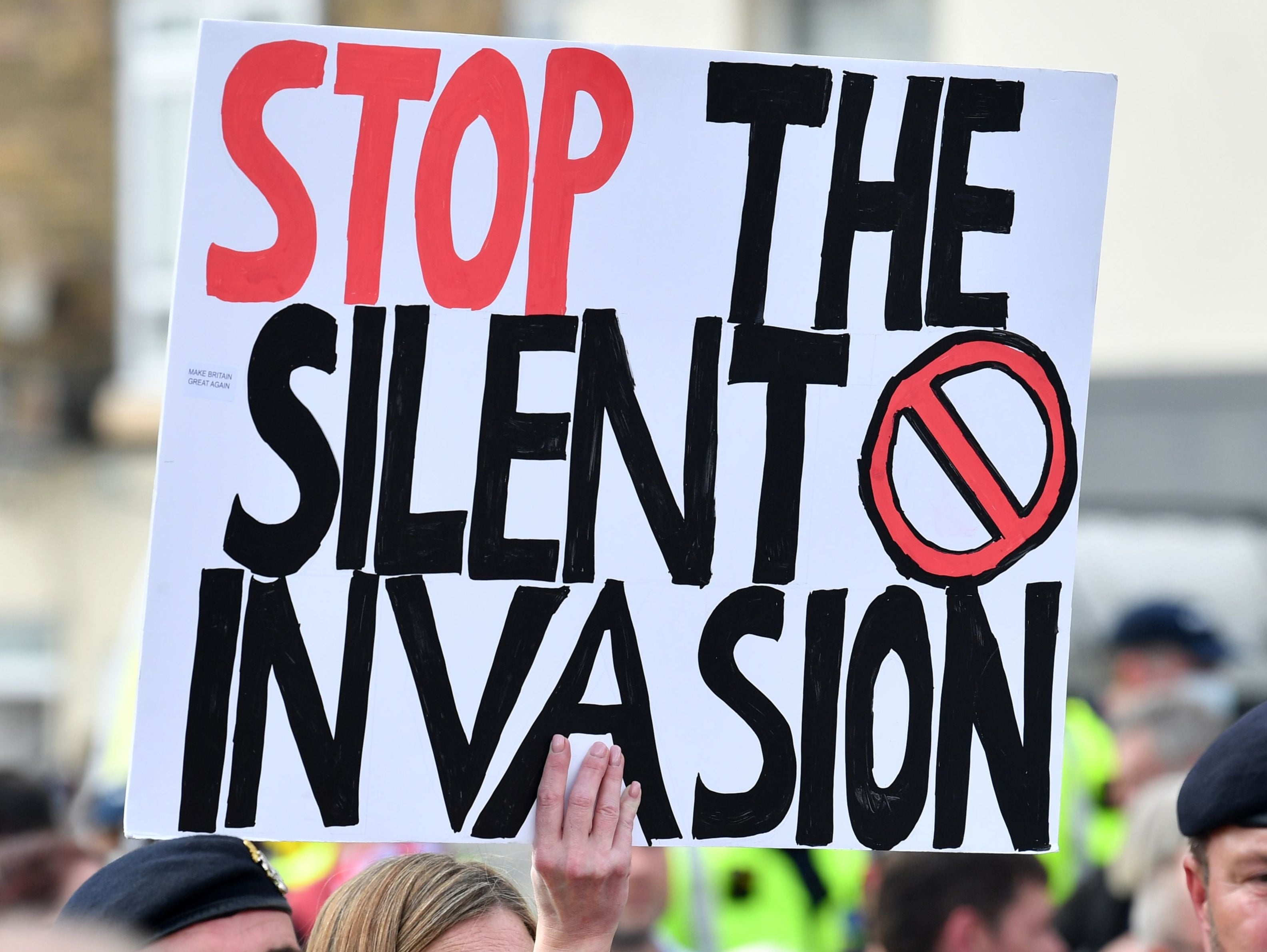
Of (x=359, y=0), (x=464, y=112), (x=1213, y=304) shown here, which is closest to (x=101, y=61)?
(x=359, y=0)

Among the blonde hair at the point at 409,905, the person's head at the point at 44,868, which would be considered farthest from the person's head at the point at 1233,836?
the person's head at the point at 44,868

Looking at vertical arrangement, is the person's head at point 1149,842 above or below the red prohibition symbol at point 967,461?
below

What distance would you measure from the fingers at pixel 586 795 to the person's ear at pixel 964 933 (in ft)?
5.26

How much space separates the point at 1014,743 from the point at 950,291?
0.58 meters

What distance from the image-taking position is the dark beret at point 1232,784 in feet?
6.54

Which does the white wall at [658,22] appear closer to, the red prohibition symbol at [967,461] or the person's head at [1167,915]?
the person's head at [1167,915]

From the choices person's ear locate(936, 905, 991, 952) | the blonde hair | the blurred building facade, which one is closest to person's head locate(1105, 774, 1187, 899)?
person's ear locate(936, 905, 991, 952)

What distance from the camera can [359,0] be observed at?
10141mm

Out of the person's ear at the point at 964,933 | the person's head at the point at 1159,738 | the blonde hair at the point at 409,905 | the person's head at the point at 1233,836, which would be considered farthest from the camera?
the person's head at the point at 1159,738

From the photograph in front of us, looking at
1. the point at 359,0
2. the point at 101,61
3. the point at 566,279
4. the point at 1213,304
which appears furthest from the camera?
the point at 101,61

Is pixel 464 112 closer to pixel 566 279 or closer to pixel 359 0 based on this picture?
pixel 566 279

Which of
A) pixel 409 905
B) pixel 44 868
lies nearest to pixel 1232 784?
pixel 409 905

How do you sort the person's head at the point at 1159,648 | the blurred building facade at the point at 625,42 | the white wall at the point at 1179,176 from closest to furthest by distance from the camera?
the person's head at the point at 1159,648
the blurred building facade at the point at 625,42
the white wall at the point at 1179,176

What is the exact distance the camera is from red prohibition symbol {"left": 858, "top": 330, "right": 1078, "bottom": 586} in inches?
83.2
